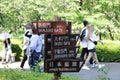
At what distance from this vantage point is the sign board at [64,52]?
6832mm

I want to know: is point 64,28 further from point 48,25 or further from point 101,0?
point 101,0

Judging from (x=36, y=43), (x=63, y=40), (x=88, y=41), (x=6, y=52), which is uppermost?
(x=63, y=40)

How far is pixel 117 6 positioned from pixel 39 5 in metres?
4.91

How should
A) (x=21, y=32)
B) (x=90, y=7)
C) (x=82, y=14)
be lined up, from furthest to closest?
(x=21, y=32) < (x=90, y=7) < (x=82, y=14)

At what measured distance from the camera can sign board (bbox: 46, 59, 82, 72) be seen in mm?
6894

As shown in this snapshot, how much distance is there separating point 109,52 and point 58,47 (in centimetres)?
1220

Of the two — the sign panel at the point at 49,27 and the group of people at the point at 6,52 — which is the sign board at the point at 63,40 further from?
the group of people at the point at 6,52

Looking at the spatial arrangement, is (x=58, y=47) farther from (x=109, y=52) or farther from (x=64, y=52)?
(x=109, y=52)

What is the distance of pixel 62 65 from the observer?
696 centimetres

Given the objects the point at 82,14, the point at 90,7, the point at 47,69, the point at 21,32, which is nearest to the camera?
the point at 47,69

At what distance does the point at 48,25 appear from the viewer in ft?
23.1

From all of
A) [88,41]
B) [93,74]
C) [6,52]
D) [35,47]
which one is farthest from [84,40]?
[6,52]

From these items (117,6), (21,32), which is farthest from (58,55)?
(21,32)

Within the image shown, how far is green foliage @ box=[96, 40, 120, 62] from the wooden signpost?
11516 mm
